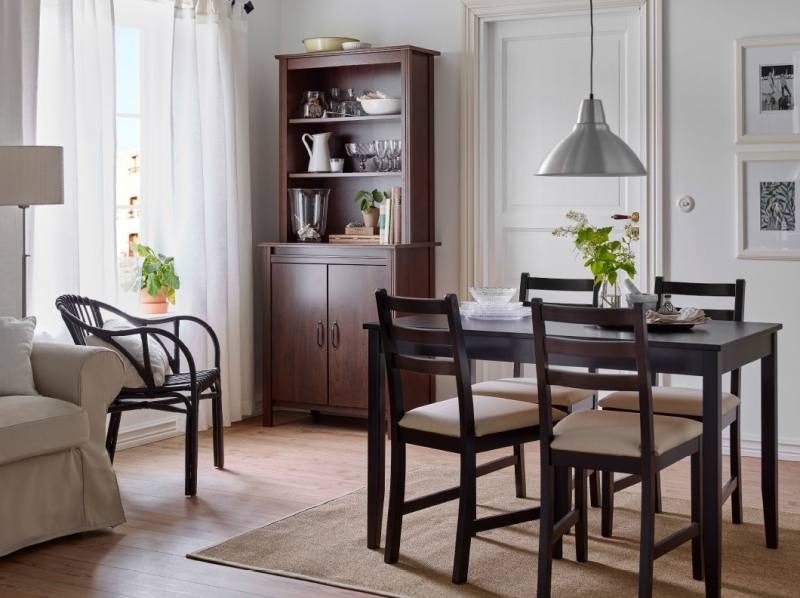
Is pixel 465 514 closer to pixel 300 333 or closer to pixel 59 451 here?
pixel 59 451

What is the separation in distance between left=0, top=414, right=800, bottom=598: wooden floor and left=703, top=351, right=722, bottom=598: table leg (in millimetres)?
1106

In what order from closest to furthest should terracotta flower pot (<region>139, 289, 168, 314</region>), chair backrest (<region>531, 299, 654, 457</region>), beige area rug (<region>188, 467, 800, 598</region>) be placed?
chair backrest (<region>531, 299, 654, 457</region>), beige area rug (<region>188, 467, 800, 598</region>), terracotta flower pot (<region>139, 289, 168, 314</region>)

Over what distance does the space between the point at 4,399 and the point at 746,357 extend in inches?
96.1

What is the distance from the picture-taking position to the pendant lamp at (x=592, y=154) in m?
3.74

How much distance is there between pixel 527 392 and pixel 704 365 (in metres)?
0.93

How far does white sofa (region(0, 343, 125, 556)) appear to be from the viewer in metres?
3.71

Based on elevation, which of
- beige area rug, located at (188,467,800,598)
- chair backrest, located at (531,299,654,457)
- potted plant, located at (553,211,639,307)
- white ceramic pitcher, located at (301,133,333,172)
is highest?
white ceramic pitcher, located at (301,133,333,172)

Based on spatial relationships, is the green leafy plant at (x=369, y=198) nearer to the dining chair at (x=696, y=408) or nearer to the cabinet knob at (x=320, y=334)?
the cabinet knob at (x=320, y=334)

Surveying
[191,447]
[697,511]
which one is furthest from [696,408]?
[191,447]

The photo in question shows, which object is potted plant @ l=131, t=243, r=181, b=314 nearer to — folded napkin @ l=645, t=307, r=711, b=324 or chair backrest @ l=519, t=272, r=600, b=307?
chair backrest @ l=519, t=272, r=600, b=307

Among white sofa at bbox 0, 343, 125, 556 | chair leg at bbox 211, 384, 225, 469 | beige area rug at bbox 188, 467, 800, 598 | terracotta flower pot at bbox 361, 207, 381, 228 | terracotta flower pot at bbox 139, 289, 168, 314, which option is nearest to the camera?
beige area rug at bbox 188, 467, 800, 598

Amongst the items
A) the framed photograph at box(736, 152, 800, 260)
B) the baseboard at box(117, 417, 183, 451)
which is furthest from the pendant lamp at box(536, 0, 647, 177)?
the baseboard at box(117, 417, 183, 451)

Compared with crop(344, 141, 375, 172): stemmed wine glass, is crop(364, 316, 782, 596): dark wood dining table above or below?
below

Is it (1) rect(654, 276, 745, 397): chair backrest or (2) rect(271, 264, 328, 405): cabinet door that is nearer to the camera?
(1) rect(654, 276, 745, 397): chair backrest
